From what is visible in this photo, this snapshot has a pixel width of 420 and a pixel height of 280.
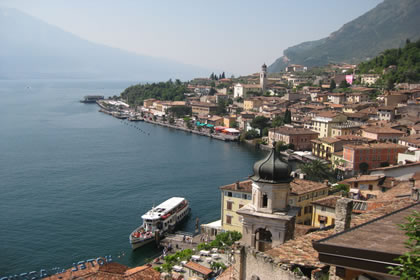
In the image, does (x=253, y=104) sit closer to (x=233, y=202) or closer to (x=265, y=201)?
(x=233, y=202)

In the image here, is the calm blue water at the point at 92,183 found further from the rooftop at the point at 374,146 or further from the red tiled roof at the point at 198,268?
the rooftop at the point at 374,146

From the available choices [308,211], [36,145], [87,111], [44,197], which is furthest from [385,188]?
[87,111]

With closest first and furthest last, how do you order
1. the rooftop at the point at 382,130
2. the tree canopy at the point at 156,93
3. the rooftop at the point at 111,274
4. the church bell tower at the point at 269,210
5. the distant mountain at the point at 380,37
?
the church bell tower at the point at 269,210, the rooftop at the point at 111,274, the rooftop at the point at 382,130, the tree canopy at the point at 156,93, the distant mountain at the point at 380,37

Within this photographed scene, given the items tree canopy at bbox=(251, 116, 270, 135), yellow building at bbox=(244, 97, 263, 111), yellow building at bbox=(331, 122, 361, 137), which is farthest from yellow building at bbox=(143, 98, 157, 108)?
yellow building at bbox=(331, 122, 361, 137)

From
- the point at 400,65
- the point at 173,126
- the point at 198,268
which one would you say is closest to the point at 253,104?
the point at 173,126

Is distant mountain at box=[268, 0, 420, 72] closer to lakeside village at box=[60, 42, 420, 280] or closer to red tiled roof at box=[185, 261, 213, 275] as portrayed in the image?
lakeside village at box=[60, 42, 420, 280]

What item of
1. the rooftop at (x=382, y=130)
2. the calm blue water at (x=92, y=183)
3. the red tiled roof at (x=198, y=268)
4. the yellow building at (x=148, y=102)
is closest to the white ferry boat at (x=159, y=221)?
the calm blue water at (x=92, y=183)
